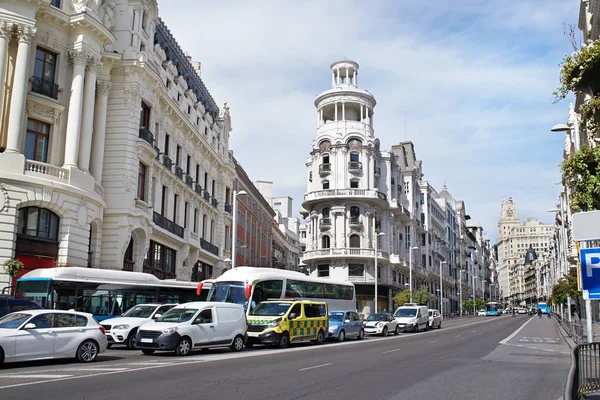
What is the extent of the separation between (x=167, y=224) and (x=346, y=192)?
3115 cm

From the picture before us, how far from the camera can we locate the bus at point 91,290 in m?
23.4

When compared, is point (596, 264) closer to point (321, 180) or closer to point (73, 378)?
point (73, 378)

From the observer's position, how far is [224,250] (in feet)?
176

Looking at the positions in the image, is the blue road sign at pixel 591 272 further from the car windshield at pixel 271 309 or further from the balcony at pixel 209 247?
the balcony at pixel 209 247

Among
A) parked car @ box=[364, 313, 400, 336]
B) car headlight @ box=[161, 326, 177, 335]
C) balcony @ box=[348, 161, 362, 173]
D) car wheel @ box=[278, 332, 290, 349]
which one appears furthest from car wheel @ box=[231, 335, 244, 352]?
balcony @ box=[348, 161, 362, 173]

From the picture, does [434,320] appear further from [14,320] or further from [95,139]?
[14,320]

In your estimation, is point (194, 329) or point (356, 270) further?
point (356, 270)

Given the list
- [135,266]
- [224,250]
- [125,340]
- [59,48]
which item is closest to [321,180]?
[224,250]

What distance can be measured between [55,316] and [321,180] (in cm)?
5514

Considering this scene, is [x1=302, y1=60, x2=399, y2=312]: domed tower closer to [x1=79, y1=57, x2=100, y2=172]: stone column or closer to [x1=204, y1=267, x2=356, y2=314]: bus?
[x1=204, y1=267, x2=356, y2=314]: bus

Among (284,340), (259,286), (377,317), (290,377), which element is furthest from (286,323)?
(377,317)

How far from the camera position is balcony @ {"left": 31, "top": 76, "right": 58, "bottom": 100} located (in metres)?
29.0

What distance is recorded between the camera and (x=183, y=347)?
18531 mm

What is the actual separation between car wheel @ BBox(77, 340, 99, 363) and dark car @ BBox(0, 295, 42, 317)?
11.1 ft
